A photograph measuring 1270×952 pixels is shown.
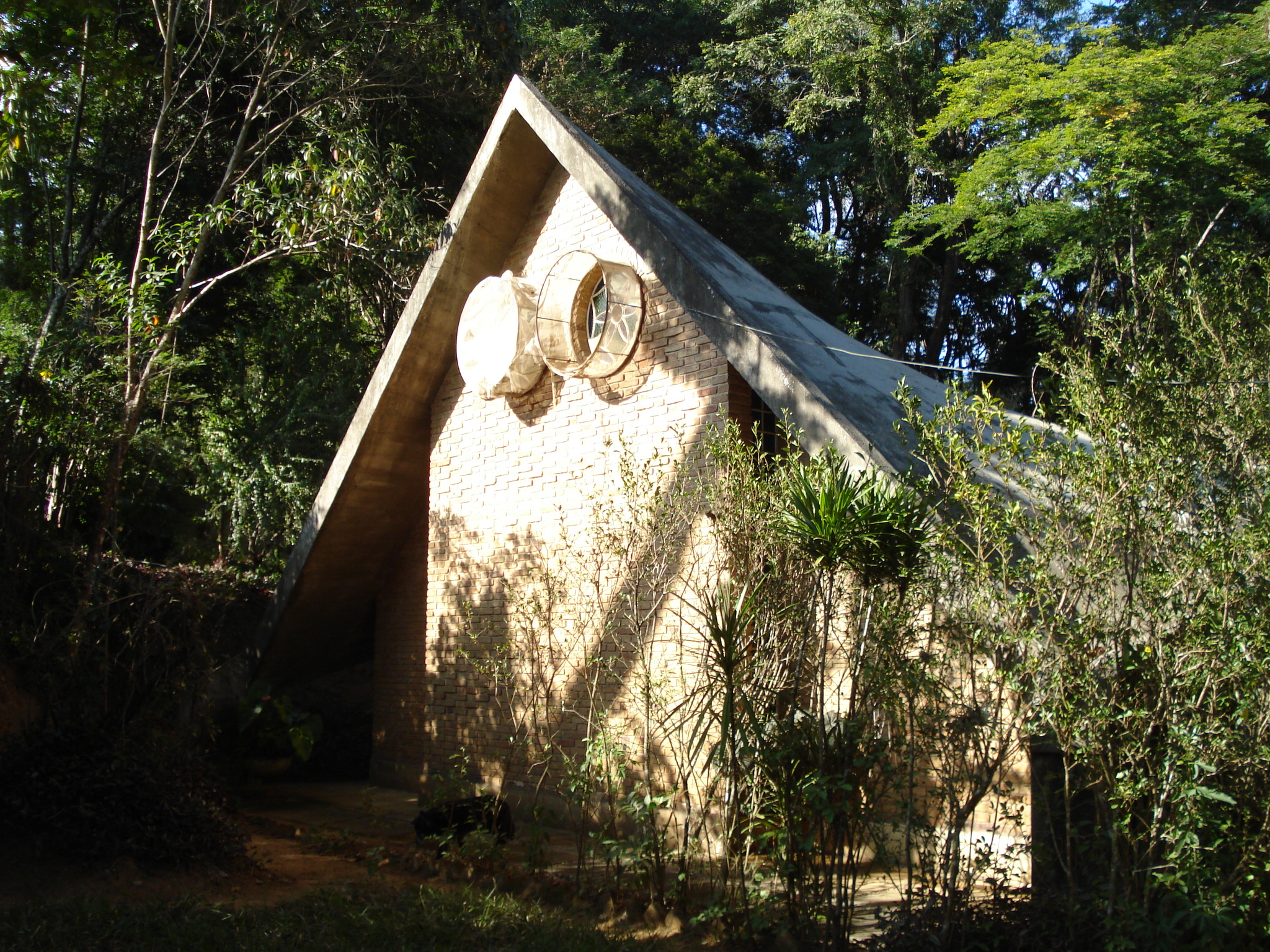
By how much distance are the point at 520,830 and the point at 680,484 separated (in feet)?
13.9

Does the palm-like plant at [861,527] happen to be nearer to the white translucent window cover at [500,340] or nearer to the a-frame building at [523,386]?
the a-frame building at [523,386]

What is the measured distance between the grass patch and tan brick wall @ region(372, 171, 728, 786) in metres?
2.17

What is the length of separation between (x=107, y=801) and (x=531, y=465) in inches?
171

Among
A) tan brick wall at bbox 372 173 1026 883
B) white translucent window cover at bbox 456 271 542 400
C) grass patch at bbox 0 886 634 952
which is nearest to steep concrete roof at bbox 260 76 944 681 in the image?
tan brick wall at bbox 372 173 1026 883

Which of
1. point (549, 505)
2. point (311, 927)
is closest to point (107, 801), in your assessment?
point (311, 927)

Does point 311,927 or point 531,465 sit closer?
point 311,927

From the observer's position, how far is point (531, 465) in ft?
29.9

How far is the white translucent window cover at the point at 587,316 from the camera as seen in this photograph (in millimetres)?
8273

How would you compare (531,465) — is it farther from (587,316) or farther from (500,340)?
(587,316)

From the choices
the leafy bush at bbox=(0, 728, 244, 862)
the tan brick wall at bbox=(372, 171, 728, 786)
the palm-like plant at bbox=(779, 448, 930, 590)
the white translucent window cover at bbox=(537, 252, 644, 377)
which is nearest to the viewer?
the palm-like plant at bbox=(779, 448, 930, 590)

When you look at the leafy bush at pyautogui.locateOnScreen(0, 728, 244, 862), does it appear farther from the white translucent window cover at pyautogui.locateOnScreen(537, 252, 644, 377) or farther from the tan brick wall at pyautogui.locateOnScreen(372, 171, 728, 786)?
the white translucent window cover at pyautogui.locateOnScreen(537, 252, 644, 377)

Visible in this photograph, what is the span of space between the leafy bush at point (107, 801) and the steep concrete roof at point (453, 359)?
376cm

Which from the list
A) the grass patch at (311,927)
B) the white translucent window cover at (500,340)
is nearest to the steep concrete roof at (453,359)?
the white translucent window cover at (500,340)

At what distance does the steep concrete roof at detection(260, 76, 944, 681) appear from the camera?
6.89 metres
